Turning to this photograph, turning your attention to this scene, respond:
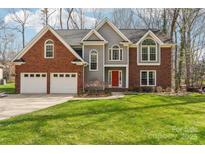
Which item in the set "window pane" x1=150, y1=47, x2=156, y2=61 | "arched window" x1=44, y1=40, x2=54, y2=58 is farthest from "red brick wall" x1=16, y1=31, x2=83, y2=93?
"window pane" x1=150, y1=47, x2=156, y2=61

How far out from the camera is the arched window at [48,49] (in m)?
28.5

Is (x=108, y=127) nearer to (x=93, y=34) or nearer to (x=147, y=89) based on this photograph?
(x=147, y=89)

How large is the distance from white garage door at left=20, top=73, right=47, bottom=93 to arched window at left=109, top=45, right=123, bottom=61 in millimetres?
5992

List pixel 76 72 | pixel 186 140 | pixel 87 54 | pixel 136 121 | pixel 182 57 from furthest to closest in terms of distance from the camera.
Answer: pixel 182 57
pixel 87 54
pixel 76 72
pixel 136 121
pixel 186 140

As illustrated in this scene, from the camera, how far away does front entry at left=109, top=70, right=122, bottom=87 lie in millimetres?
30578

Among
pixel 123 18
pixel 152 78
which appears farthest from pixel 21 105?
pixel 123 18

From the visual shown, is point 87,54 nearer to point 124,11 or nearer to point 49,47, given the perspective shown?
point 49,47

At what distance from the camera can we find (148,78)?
30219 millimetres

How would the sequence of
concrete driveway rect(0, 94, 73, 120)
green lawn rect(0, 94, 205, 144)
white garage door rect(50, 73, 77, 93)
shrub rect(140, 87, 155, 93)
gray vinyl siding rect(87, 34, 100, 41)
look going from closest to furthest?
green lawn rect(0, 94, 205, 144), concrete driveway rect(0, 94, 73, 120), white garage door rect(50, 73, 77, 93), shrub rect(140, 87, 155, 93), gray vinyl siding rect(87, 34, 100, 41)

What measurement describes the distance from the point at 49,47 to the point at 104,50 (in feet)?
15.6

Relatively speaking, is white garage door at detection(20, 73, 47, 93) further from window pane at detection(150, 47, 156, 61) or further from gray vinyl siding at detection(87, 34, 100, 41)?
window pane at detection(150, 47, 156, 61)
